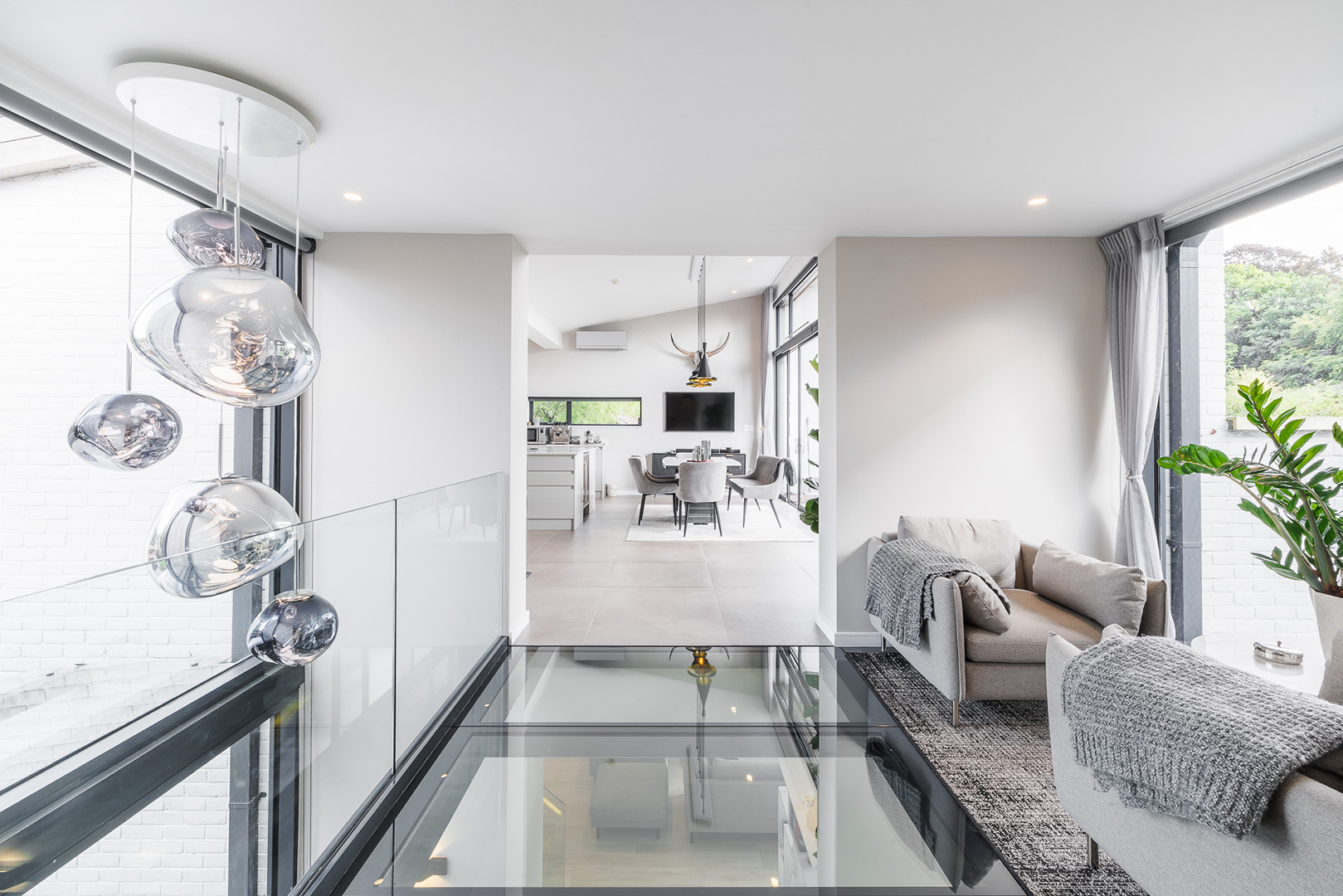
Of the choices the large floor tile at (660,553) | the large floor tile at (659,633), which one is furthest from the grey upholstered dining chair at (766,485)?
the large floor tile at (659,633)

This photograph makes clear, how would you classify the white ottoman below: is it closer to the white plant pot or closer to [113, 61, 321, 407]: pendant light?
[113, 61, 321, 407]: pendant light

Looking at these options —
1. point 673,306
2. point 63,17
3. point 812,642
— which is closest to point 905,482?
point 812,642

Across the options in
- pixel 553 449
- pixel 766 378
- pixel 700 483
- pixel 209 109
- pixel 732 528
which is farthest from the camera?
pixel 766 378

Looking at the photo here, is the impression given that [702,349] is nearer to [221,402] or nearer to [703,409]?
[703,409]

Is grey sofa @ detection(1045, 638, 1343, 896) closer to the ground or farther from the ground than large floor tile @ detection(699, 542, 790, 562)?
farther from the ground

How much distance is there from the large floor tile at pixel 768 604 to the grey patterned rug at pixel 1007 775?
0.71 metres

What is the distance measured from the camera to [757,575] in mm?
4730

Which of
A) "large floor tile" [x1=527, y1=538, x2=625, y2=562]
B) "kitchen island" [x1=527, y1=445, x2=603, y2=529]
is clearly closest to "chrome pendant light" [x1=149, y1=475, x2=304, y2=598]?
"large floor tile" [x1=527, y1=538, x2=625, y2=562]

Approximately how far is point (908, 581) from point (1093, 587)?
28.2 inches

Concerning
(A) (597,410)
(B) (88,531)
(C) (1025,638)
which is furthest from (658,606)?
(A) (597,410)

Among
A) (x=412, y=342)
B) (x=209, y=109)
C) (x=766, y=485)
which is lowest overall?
(x=766, y=485)

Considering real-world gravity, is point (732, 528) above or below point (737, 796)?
above

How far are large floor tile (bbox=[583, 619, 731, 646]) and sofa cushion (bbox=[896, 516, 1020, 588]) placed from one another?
1.19 m

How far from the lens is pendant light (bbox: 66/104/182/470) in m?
1.54
